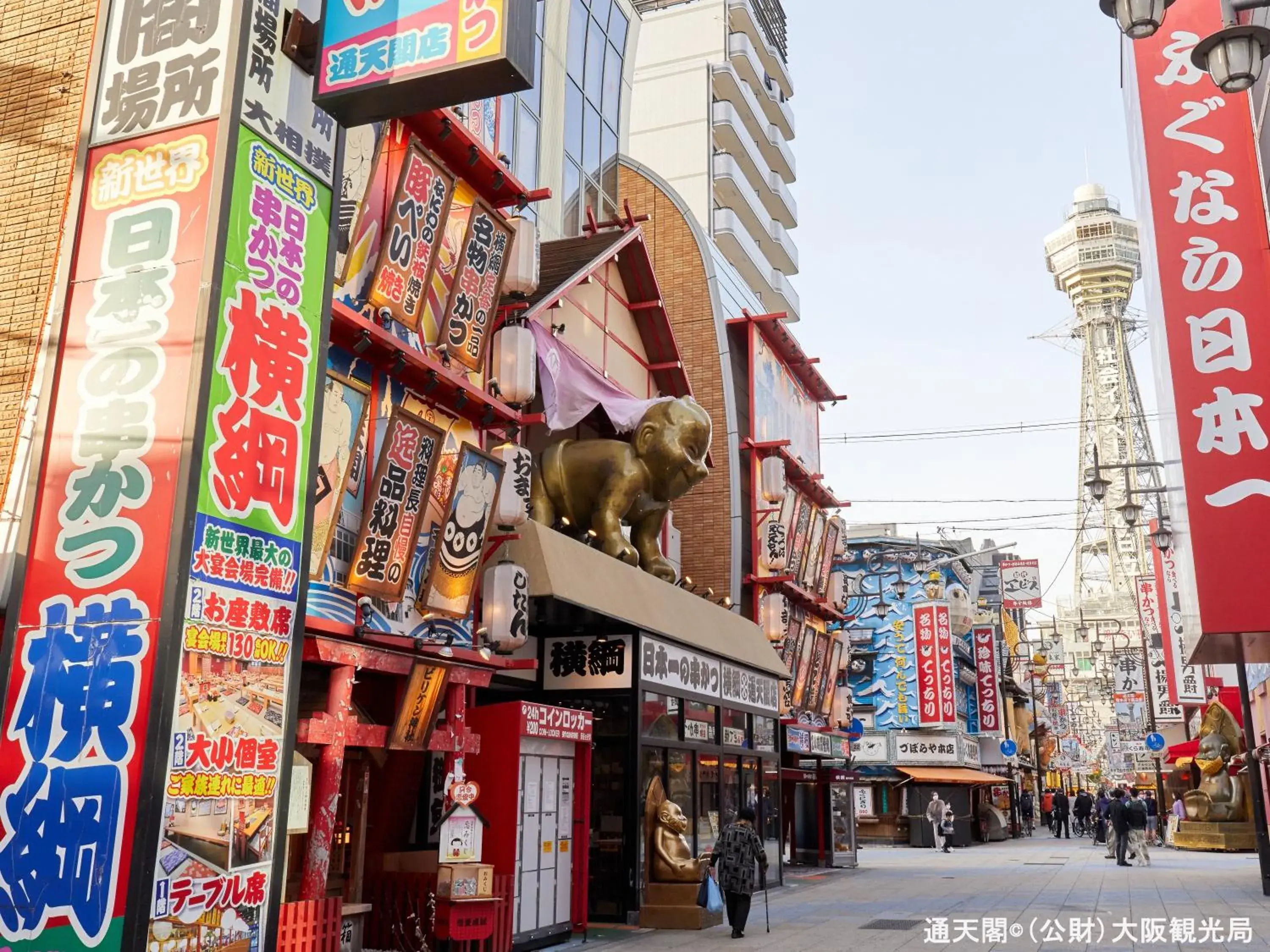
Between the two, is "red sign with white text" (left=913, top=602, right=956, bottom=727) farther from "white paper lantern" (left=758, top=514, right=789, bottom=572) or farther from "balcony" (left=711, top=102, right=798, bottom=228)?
"balcony" (left=711, top=102, right=798, bottom=228)

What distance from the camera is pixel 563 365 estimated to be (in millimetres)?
17547

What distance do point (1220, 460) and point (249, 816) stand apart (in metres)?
12.8

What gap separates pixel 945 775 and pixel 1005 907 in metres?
25.2

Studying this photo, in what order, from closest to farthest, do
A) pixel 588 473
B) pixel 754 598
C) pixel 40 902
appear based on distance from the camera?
pixel 40 902, pixel 588 473, pixel 754 598

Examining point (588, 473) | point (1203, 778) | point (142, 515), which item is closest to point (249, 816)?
point (142, 515)

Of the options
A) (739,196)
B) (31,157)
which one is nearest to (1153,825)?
(739,196)

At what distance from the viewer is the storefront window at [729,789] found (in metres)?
19.8

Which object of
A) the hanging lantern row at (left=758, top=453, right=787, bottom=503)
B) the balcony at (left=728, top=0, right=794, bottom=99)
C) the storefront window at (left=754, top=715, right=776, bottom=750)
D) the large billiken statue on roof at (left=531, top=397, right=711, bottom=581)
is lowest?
the storefront window at (left=754, top=715, right=776, bottom=750)

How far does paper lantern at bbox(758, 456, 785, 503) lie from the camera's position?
25547 millimetres

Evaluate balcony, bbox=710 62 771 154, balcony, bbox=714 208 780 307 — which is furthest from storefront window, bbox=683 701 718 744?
balcony, bbox=710 62 771 154

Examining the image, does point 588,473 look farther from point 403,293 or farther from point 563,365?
point 403,293

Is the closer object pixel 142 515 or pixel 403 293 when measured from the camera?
pixel 142 515

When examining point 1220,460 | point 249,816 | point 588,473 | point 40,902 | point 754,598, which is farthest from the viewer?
point 754,598

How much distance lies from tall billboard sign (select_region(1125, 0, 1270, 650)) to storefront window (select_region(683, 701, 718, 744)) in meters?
7.86
